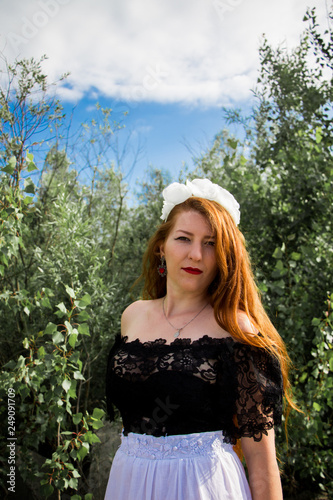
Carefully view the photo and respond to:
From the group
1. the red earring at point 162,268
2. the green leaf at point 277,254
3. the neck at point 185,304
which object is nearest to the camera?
the neck at point 185,304

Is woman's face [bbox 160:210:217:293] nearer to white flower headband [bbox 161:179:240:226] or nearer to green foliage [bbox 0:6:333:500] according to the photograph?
white flower headband [bbox 161:179:240:226]

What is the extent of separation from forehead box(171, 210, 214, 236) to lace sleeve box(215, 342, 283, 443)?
1.63 ft

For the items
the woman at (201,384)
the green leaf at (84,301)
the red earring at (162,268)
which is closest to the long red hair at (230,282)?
the woman at (201,384)

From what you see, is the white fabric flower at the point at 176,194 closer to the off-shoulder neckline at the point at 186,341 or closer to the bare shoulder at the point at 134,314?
the bare shoulder at the point at 134,314

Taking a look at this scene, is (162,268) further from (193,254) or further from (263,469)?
→ (263,469)

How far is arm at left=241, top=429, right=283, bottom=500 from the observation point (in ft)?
4.45

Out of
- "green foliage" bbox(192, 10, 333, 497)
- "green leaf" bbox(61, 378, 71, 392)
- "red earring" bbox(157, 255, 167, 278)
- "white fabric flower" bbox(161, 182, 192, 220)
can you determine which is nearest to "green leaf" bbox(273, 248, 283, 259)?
"green foliage" bbox(192, 10, 333, 497)

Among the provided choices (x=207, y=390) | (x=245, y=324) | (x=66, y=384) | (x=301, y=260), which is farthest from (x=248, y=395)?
(x=301, y=260)

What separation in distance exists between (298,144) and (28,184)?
2.43 metres

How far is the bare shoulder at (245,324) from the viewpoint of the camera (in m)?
1.51

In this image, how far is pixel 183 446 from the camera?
142 centimetres

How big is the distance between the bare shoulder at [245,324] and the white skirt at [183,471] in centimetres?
→ 37

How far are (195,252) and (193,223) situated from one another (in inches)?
5.3

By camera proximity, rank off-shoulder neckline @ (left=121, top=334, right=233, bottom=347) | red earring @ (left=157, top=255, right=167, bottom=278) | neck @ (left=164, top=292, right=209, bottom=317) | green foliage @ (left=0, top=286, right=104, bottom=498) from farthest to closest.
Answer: green foliage @ (left=0, top=286, right=104, bottom=498), red earring @ (left=157, top=255, right=167, bottom=278), neck @ (left=164, top=292, right=209, bottom=317), off-shoulder neckline @ (left=121, top=334, right=233, bottom=347)
